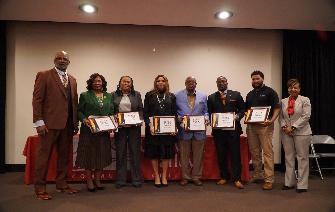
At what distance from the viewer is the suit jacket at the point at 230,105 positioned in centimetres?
444

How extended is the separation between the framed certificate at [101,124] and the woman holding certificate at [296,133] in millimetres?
2304

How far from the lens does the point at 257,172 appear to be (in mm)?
4703

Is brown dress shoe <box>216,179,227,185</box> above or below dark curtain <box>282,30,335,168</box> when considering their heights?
below

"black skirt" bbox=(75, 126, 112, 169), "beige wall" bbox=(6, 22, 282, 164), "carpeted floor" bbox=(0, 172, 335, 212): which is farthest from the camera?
"beige wall" bbox=(6, 22, 282, 164)

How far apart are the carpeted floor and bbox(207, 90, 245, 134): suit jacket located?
99 cm

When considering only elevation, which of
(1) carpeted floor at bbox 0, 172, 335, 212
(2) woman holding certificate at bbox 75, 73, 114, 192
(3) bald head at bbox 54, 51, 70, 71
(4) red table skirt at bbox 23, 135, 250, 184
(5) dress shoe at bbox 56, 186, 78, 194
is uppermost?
(3) bald head at bbox 54, 51, 70, 71

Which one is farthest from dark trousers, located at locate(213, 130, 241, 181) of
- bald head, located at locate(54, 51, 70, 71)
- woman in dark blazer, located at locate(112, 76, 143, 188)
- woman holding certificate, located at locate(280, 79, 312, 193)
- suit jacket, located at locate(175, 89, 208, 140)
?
bald head, located at locate(54, 51, 70, 71)

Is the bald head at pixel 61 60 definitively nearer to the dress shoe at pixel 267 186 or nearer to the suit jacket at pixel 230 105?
the suit jacket at pixel 230 105

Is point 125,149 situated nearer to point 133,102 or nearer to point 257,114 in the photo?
point 133,102

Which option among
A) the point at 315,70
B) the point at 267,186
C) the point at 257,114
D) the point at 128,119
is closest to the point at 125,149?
the point at 128,119

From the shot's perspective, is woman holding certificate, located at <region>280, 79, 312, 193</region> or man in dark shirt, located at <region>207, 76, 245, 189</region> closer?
woman holding certificate, located at <region>280, 79, 312, 193</region>

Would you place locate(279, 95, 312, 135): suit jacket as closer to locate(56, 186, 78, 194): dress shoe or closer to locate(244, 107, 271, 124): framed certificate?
locate(244, 107, 271, 124): framed certificate

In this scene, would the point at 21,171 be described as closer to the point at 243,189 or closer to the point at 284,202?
the point at 243,189

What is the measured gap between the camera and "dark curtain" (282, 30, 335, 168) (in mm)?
6004
